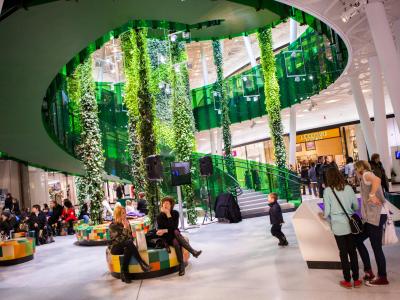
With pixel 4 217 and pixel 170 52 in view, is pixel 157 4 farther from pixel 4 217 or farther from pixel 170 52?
pixel 4 217

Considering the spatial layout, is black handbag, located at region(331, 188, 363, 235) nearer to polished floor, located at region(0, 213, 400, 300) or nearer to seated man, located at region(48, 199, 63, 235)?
polished floor, located at region(0, 213, 400, 300)

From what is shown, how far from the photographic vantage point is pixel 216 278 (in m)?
6.04

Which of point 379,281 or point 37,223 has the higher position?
point 37,223

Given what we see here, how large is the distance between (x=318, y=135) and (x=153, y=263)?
25.8m

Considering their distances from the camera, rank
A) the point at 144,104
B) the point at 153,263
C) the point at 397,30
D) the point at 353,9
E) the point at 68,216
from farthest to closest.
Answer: the point at 68,216
the point at 144,104
the point at 397,30
the point at 353,9
the point at 153,263

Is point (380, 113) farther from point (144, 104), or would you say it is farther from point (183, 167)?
point (144, 104)

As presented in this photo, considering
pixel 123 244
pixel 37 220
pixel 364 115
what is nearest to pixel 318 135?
pixel 364 115

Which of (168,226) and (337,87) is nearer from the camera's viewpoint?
(168,226)

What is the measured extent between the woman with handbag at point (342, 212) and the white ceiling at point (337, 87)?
4.65 meters

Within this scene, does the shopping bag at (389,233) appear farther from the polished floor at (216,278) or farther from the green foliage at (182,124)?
the green foliage at (182,124)

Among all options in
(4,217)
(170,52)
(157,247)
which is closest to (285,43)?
(170,52)

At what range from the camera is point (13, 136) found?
14438 mm

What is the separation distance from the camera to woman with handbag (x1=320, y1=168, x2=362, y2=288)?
4.68m

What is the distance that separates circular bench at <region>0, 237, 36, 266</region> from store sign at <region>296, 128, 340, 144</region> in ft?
78.5
